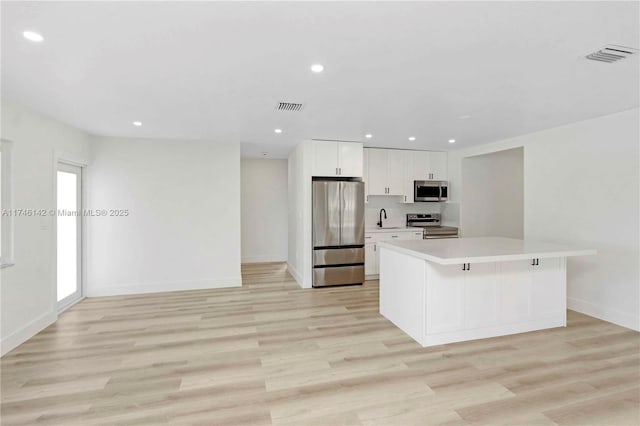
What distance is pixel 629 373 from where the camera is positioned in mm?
2645

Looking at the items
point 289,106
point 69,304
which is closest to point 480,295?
point 289,106

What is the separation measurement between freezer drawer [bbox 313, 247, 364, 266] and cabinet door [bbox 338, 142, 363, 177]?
4.21ft

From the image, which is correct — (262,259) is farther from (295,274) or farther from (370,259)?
(370,259)

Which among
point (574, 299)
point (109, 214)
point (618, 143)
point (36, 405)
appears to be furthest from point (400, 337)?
point (109, 214)

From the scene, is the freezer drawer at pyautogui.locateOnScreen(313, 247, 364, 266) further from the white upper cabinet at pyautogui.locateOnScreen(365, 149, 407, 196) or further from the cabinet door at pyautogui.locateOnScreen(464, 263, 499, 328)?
the cabinet door at pyautogui.locateOnScreen(464, 263, 499, 328)

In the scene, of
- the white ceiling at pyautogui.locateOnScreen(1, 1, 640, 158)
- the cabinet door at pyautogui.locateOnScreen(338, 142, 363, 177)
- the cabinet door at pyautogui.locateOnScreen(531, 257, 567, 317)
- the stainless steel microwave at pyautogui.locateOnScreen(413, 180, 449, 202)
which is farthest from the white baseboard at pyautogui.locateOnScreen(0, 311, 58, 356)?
the stainless steel microwave at pyautogui.locateOnScreen(413, 180, 449, 202)

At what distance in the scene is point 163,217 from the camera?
16.9ft

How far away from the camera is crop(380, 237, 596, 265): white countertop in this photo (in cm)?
289

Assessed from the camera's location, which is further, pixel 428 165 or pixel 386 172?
pixel 428 165

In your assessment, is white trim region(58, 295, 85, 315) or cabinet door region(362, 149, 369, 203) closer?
white trim region(58, 295, 85, 315)

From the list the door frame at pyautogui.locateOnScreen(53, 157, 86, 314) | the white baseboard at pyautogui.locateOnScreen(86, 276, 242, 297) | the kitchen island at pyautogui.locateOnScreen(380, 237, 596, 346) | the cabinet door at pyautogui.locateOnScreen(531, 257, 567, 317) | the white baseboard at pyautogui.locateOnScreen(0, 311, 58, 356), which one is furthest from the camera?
the white baseboard at pyautogui.locateOnScreen(86, 276, 242, 297)

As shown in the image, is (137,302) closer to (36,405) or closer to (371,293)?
(36,405)

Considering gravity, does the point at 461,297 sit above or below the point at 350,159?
below

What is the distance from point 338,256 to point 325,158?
5.37 feet
